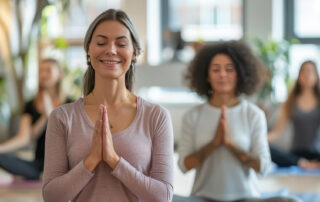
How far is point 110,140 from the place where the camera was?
1.73m

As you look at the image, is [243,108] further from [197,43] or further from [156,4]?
[156,4]

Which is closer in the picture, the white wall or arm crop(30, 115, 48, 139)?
arm crop(30, 115, 48, 139)

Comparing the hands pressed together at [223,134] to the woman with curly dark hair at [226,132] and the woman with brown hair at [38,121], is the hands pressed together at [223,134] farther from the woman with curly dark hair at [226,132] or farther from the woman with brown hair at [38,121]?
the woman with brown hair at [38,121]

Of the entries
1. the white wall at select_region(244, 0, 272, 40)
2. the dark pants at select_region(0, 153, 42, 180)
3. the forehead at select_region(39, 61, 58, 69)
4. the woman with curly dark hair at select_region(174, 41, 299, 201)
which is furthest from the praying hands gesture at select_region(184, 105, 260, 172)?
the white wall at select_region(244, 0, 272, 40)

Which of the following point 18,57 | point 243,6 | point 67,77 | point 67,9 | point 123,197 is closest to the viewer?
point 123,197

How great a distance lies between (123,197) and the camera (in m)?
1.79

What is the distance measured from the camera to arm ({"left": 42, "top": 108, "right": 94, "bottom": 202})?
174cm

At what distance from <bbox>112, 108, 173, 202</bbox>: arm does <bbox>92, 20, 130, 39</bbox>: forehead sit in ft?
0.93

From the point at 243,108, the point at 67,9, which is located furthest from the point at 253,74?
the point at 67,9

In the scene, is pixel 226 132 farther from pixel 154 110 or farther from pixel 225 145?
pixel 154 110

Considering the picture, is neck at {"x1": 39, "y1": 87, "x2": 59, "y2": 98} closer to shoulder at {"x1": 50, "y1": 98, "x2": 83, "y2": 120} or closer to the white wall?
shoulder at {"x1": 50, "y1": 98, "x2": 83, "y2": 120}

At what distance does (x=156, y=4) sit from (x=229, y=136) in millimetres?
4480

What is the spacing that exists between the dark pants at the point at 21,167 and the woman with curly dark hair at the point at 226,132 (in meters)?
1.84

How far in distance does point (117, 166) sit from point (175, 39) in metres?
5.14
